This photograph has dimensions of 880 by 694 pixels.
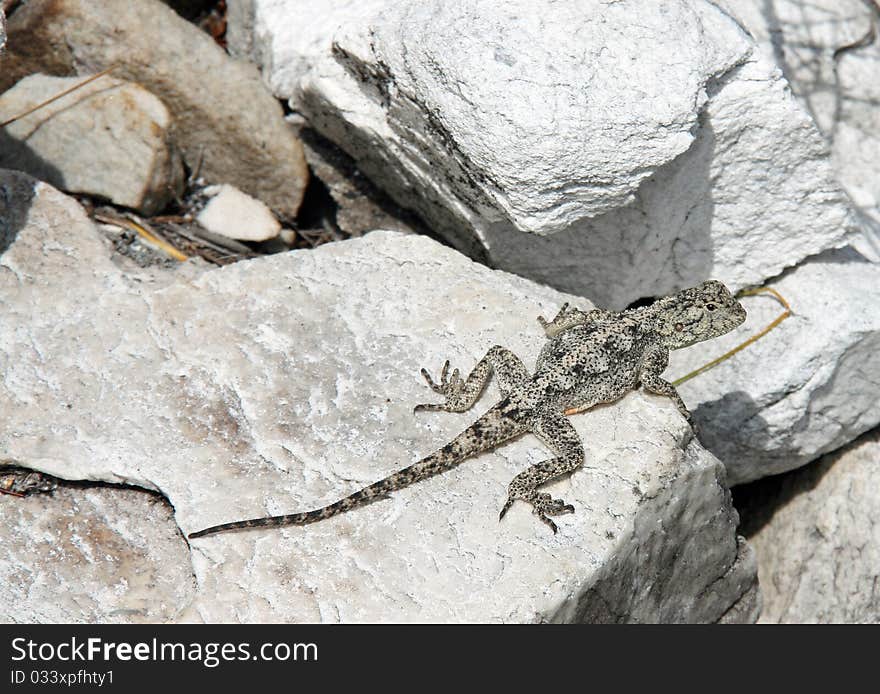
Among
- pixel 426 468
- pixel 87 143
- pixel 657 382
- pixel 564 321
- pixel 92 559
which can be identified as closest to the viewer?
pixel 92 559

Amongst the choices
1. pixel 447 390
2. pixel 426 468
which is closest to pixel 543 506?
pixel 426 468

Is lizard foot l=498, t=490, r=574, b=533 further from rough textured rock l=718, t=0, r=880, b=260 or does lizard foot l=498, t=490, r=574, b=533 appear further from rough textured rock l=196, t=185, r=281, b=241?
A: rough textured rock l=718, t=0, r=880, b=260

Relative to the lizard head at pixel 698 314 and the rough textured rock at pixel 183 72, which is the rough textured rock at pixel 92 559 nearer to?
the rough textured rock at pixel 183 72

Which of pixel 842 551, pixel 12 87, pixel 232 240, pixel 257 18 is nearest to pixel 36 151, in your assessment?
pixel 12 87

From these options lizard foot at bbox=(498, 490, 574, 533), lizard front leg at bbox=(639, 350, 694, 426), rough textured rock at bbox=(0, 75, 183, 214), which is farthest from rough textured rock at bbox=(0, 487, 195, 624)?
lizard front leg at bbox=(639, 350, 694, 426)

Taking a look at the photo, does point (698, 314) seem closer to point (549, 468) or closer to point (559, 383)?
point (559, 383)

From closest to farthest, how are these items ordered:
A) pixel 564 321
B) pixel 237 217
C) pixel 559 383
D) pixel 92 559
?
pixel 92 559 → pixel 559 383 → pixel 564 321 → pixel 237 217
